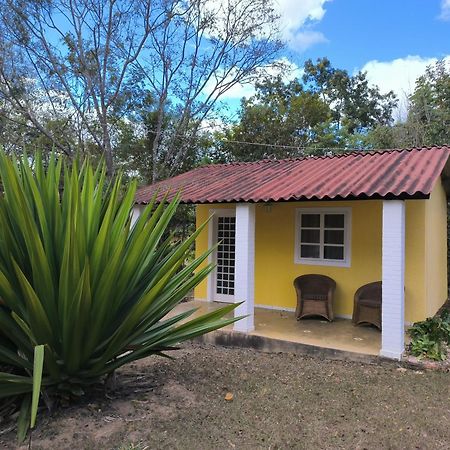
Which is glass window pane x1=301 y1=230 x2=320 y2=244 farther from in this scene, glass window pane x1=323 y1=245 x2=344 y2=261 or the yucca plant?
the yucca plant

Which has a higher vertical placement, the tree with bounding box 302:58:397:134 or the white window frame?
the tree with bounding box 302:58:397:134

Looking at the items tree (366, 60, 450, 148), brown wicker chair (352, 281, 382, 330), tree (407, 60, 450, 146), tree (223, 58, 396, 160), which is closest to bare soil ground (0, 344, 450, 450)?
brown wicker chair (352, 281, 382, 330)

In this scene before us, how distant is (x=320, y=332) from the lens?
754 centimetres

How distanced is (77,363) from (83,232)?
117cm

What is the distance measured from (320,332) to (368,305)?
1073 mm

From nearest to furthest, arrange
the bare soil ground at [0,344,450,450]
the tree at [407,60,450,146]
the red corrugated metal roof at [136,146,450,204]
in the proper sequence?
the bare soil ground at [0,344,450,450] → the red corrugated metal roof at [136,146,450,204] → the tree at [407,60,450,146]

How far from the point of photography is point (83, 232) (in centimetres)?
352

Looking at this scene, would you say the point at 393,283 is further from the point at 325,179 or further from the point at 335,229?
the point at 335,229

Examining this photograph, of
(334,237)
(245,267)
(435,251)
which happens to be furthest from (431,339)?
(435,251)

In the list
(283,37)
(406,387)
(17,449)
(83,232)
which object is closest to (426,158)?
(406,387)

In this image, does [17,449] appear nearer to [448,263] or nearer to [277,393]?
[277,393]

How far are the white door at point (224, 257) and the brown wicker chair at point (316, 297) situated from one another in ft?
6.86

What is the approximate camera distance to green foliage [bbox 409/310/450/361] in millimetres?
6145

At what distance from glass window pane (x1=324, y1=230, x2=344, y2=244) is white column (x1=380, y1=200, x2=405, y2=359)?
2746 mm
